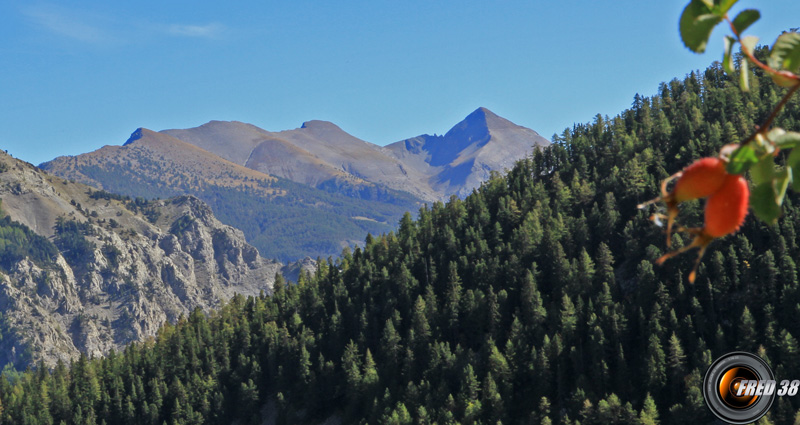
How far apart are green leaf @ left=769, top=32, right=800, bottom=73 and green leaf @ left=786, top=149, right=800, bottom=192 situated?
0.49 meters

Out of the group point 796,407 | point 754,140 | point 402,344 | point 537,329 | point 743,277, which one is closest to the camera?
point 754,140

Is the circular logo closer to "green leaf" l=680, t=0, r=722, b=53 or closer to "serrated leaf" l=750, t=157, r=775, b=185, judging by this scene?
"serrated leaf" l=750, t=157, r=775, b=185

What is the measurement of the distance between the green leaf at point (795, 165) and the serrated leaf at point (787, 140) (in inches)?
4.2

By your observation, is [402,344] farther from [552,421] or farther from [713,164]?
[713,164]

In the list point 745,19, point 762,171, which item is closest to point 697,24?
point 745,19

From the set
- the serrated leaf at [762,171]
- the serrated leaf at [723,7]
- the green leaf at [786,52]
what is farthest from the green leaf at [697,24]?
the serrated leaf at [762,171]

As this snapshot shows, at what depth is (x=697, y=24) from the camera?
179 inches

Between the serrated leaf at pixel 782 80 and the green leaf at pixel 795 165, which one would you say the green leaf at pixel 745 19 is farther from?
the green leaf at pixel 795 165

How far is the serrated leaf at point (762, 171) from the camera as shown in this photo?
170 inches

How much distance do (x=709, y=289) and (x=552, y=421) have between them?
41454 mm

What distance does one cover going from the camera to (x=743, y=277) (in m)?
155

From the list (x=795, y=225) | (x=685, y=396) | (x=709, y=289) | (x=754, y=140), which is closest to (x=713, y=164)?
(x=754, y=140)

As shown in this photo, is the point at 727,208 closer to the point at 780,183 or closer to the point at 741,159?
the point at 741,159

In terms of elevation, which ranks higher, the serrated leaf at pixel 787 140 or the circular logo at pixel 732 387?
the serrated leaf at pixel 787 140
